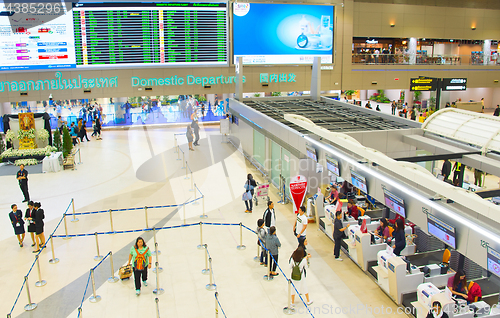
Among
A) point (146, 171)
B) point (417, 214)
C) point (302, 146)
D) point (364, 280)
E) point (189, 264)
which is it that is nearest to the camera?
point (417, 214)

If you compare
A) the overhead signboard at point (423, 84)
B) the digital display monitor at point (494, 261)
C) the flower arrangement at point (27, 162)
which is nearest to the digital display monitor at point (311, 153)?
the digital display monitor at point (494, 261)

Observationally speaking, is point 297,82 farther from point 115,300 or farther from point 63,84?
point 115,300

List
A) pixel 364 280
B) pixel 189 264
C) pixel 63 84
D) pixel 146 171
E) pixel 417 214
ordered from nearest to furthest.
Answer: pixel 417 214
pixel 364 280
pixel 189 264
pixel 146 171
pixel 63 84

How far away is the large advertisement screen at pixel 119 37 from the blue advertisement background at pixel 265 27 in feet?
3.33

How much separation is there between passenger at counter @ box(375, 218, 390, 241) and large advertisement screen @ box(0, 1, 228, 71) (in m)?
18.8

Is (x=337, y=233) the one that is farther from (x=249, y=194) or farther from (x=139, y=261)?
(x=139, y=261)

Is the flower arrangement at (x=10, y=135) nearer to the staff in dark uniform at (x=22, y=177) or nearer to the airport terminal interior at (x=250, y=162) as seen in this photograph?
the airport terminal interior at (x=250, y=162)

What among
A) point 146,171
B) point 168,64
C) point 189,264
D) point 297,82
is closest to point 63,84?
point 168,64

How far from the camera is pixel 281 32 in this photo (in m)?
26.4

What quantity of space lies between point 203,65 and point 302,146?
15517 mm

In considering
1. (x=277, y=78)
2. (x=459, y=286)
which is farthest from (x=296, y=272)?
(x=277, y=78)

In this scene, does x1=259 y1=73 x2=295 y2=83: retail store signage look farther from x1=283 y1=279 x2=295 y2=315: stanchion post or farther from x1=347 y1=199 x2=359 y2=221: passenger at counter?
x1=283 y1=279 x2=295 y2=315: stanchion post

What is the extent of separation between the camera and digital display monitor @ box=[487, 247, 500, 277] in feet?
18.8

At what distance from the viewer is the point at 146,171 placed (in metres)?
17.0
